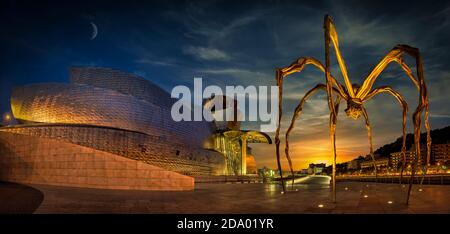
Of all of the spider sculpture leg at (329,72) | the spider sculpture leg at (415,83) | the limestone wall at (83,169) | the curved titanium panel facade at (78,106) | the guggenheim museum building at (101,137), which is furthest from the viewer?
the curved titanium panel facade at (78,106)

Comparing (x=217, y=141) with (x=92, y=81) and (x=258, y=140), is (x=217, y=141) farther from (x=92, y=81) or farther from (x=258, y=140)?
(x=92, y=81)

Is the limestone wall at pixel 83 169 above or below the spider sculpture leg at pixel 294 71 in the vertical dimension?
below

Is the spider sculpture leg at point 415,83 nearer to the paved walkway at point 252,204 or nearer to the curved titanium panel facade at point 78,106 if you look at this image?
the paved walkway at point 252,204

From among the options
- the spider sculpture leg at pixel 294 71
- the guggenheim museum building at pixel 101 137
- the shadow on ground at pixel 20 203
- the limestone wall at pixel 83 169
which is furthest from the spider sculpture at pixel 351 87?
the guggenheim museum building at pixel 101 137

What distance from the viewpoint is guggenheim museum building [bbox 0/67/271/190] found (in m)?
17.9

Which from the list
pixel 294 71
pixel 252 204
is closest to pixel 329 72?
pixel 294 71

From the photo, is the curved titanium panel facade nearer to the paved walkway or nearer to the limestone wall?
the limestone wall

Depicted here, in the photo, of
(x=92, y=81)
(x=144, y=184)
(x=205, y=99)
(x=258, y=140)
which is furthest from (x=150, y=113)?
(x=258, y=140)

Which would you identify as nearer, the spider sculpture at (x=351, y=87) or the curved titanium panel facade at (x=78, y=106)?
the spider sculpture at (x=351, y=87)

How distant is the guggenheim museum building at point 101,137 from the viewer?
17891 mm

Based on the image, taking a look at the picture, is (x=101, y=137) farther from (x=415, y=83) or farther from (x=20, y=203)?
(x=415, y=83)

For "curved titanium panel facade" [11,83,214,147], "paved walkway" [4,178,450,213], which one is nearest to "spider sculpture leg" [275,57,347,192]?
"paved walkway" [4,178,450,213]

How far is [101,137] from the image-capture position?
123ft
